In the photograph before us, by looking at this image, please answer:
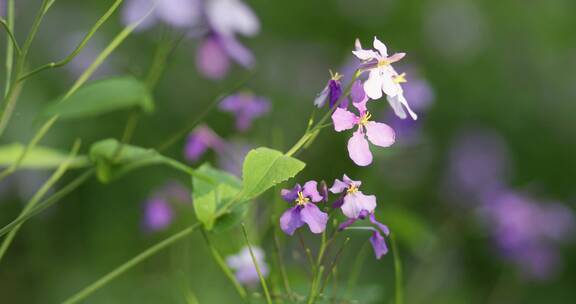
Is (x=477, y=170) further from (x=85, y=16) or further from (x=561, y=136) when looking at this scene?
(x=85, y=16)

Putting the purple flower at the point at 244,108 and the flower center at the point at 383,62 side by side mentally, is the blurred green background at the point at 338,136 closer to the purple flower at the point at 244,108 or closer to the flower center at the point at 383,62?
the purple flower at the point at 244,108

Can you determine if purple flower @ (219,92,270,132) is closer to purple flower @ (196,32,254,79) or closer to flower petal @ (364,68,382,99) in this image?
purple flower @ (196,32,254,79)

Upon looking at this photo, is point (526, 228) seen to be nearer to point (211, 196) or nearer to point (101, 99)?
point (211, 196)

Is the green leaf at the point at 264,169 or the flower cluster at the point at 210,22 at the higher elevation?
the flower cluster at the point at 210,22

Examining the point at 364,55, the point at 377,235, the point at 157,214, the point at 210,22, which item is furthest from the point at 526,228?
the point at 364,55

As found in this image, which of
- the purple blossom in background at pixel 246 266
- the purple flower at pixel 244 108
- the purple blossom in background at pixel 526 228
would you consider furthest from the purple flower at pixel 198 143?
the purple blossom in background at pixel 526 228

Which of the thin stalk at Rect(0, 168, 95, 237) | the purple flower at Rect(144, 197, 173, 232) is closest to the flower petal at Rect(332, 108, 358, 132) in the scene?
the thin stalk at Rect(0, 168, 95, 237)

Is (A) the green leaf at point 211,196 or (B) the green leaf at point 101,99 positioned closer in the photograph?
(B) the green leaf at point 101,99
